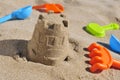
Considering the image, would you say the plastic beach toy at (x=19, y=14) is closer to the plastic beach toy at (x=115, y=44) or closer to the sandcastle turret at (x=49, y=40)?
the sandcastle turret at (x=49, y=40)

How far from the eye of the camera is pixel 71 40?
221cm

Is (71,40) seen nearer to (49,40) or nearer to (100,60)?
(100,60)

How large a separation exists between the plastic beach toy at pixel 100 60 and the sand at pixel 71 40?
36mm

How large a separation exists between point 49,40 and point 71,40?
1.51 ft

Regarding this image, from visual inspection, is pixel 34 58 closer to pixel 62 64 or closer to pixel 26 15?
pixel 62 64

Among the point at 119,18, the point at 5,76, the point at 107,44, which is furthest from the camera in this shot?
the point at 119,18

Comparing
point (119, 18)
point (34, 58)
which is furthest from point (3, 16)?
point (119, 18)

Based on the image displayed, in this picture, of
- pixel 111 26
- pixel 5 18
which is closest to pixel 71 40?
pixel 5 18

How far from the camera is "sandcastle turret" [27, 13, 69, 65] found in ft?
5.73

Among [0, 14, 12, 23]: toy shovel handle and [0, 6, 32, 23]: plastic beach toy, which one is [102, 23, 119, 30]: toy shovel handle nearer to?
[0, 6, 32, 23]: plastic beach toy

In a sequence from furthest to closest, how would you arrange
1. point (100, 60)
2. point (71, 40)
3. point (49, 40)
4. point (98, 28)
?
point (98, 28)
point (71, 40)
point (100, 60)
point (49, 40)

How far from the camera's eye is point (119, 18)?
303 cm

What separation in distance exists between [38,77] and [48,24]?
1.06 feet

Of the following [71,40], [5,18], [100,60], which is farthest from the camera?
[5,18]
